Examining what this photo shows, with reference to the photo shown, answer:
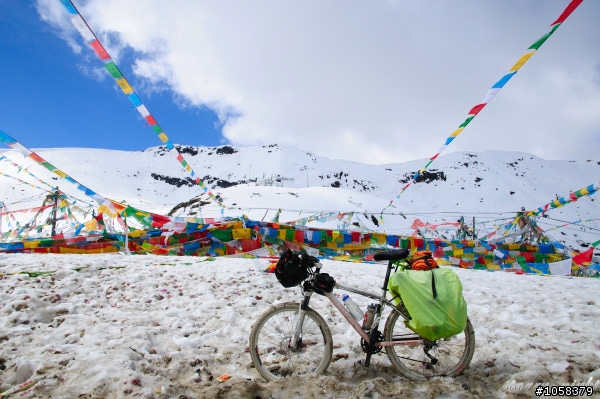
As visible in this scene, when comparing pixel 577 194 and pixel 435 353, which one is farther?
pixel 577 194

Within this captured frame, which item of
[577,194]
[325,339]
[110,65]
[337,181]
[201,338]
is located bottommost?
[201,338]

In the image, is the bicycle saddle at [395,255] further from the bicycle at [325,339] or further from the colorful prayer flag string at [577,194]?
the colorful prayer flag string at [577,194]

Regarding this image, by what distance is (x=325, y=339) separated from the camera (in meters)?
3.33

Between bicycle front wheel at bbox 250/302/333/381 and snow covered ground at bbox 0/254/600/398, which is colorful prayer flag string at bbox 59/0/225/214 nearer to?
snow covered ground at bbox 0/254/600/398

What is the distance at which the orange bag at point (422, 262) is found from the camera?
341cm

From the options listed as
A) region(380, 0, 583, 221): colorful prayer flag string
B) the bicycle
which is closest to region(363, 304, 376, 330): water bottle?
the bicycle

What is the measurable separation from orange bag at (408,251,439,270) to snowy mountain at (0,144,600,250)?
35.1m

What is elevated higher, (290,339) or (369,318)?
(369,318)

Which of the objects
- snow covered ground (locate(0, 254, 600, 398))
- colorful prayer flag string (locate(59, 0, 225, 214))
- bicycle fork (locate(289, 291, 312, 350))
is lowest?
snow covered ground (locate(0, 254, 600, 398))

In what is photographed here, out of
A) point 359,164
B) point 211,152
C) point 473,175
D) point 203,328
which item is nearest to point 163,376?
point 203,328

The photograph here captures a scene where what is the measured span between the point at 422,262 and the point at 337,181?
87.6 metres

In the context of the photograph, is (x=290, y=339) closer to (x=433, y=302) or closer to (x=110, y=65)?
(x=433, y=302)

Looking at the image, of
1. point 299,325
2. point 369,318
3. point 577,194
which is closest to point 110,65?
point 299,325

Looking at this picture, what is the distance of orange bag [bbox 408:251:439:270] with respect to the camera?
3410 mm
